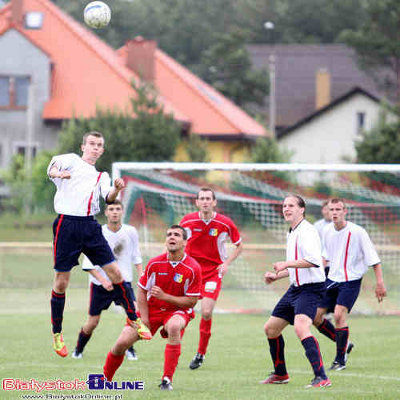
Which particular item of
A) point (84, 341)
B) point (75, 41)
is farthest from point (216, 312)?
point (75, 41)

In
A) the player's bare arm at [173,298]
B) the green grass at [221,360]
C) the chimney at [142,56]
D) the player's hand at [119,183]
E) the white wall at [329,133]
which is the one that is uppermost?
the chimney at [142,56]

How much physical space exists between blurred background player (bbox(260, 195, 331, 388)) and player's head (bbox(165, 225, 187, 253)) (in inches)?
36.8

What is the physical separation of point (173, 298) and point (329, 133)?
137ft

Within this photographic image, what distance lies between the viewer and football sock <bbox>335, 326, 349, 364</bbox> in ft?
37.7

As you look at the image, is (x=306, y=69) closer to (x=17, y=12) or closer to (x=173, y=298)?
(x=17, y=12)

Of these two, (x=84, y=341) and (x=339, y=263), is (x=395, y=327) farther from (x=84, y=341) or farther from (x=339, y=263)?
(x=84, y=341)

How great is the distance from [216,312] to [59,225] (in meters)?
8.46

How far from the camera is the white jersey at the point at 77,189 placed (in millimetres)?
10156

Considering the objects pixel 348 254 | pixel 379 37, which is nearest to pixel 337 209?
pixel 348 254

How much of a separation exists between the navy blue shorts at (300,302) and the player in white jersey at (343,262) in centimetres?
169

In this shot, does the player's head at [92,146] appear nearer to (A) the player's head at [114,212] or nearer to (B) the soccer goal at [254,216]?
(A) the player's head at [114,212]

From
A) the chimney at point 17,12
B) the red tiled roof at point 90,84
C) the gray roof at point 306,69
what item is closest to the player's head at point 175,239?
the red tiled roof at point 90,84

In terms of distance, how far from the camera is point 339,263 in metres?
12.0

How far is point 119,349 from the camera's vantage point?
9375mm
